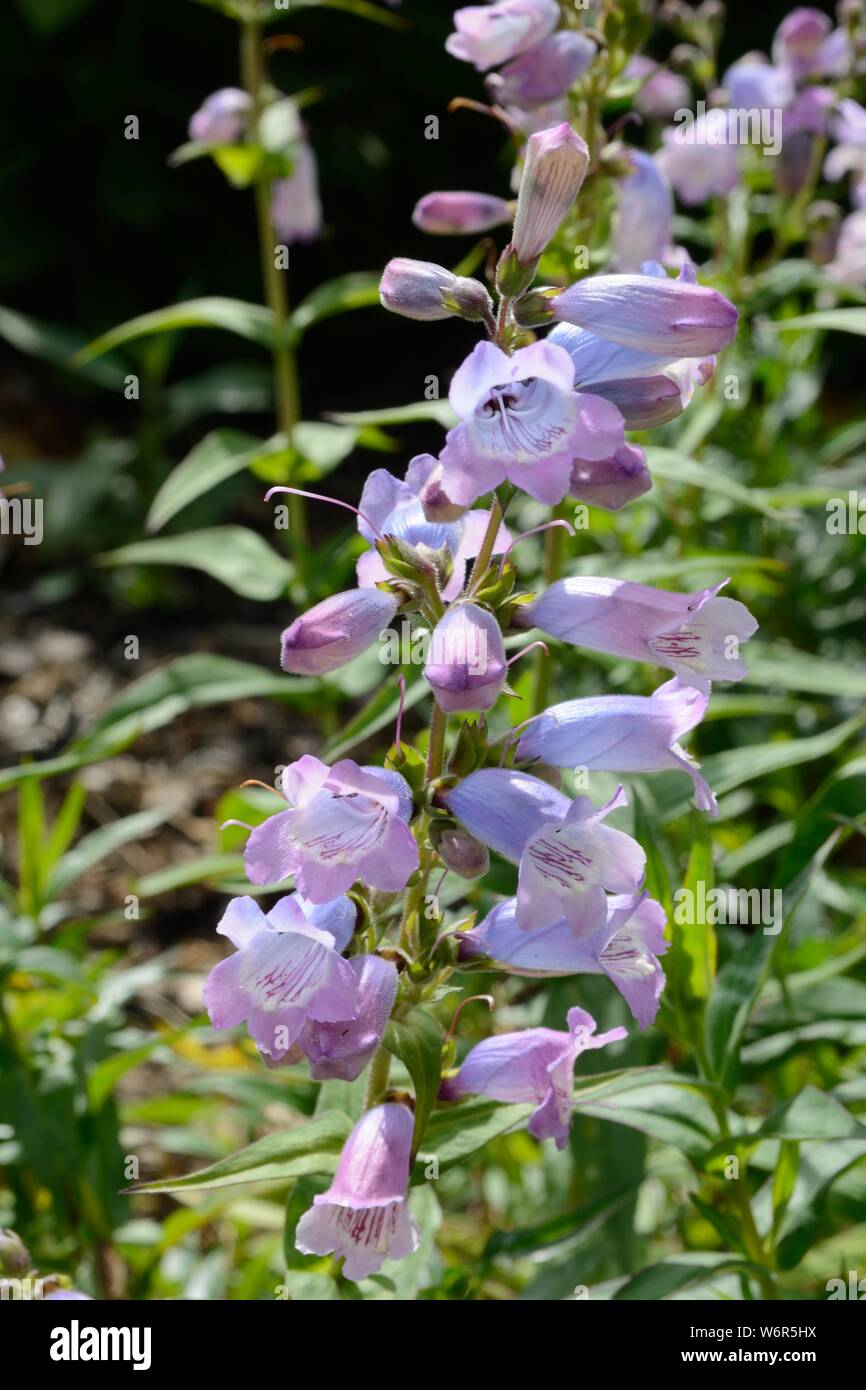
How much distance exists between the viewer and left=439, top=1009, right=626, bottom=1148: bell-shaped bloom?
1513 millimetres

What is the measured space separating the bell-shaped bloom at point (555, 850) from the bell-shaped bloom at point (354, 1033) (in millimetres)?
170

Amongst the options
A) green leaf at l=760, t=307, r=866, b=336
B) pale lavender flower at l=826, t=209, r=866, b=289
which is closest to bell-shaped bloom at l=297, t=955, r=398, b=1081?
green leaf at l=760, t=307, r=866, b=336

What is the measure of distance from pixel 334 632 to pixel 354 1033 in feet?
1.31

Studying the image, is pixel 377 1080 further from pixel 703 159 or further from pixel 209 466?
pixel 703 159

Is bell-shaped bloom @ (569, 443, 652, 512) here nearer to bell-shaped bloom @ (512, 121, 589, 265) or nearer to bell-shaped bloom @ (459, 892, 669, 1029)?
bell-shaped bloom @ (512, 121, 589, 265)

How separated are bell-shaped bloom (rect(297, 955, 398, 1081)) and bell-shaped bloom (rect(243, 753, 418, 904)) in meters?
0.13

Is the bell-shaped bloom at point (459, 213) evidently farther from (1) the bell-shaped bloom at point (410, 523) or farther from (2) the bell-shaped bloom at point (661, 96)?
(2) the bell-shaped bloom at point (661, 96)

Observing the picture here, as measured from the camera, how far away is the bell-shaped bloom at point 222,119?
9.93 ft

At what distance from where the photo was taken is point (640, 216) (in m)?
2.50

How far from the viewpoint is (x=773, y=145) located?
126 inches

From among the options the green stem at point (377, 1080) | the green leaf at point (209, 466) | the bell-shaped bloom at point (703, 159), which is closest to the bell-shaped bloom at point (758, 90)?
the bell-shaped bloom at point (703, 159)

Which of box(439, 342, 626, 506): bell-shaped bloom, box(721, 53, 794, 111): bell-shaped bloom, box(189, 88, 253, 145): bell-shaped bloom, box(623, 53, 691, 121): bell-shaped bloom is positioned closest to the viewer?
box(439, 342, 626, 506): bell-shaped bloom

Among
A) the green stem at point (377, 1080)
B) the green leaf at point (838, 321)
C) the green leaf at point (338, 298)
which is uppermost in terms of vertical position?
the green leaf at point (338, 298)

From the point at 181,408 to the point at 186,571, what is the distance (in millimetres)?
607
